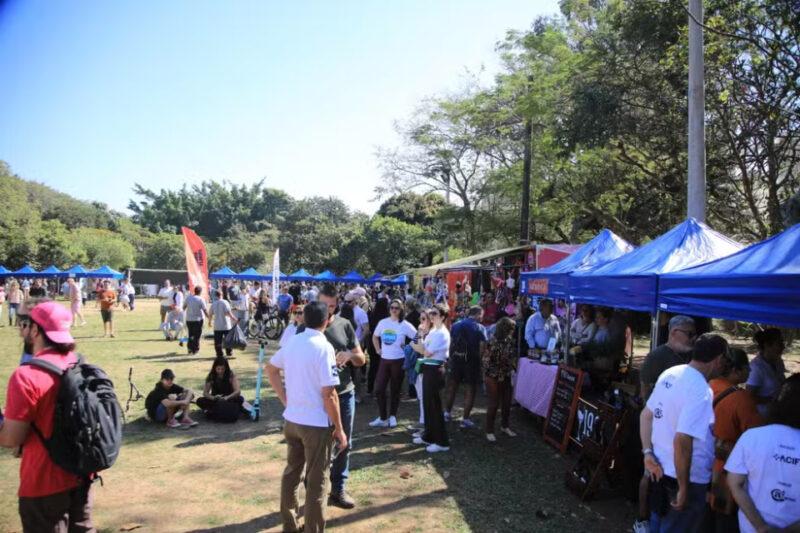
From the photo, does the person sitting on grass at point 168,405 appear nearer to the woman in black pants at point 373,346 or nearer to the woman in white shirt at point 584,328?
the woman in black pants at point 373,346

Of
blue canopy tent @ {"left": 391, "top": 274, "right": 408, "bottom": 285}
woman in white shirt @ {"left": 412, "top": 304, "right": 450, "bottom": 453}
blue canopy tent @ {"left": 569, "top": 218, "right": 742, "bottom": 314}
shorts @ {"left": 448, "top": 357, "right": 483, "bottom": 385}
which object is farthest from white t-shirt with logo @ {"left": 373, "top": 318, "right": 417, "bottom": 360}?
blue canopy tent @ {"left": 391, "top": 274, "right": 408, "bottom": 285}

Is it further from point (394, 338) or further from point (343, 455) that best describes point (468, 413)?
point (343, 455)

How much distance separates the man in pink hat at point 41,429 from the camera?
252 cm

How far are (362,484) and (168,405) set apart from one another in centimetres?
345

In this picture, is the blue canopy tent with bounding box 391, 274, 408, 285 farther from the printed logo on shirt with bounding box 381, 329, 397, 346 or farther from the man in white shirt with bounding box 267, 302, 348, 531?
the man in white shirt with bounding box 267, 302, 348, 531

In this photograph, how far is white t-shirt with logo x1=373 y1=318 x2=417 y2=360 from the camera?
23.4 feet

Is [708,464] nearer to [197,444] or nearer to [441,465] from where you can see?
[441,465]

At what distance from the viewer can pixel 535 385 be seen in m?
7.68

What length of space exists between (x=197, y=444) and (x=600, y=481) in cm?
477

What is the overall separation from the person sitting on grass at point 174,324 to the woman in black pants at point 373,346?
316 inches

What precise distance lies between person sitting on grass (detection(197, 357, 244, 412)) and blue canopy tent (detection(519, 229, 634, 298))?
16.6ft

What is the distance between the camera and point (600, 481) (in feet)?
16.7

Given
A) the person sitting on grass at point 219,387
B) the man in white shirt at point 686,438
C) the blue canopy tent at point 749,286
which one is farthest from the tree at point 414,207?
the man in white shirt at point 686,438

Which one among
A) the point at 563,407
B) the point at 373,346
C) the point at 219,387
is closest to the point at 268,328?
the point at 373,346
